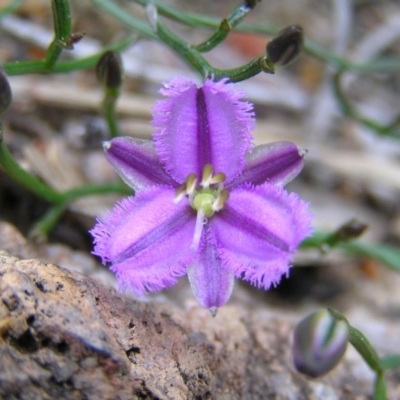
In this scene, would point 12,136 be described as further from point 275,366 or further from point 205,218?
point 275,366

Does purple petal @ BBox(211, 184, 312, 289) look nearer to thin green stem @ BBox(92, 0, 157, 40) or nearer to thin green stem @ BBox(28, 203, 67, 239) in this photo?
thin green stem @ BBox(28, 203, 67, 239)

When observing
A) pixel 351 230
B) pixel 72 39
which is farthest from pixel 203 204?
pixel 351 230

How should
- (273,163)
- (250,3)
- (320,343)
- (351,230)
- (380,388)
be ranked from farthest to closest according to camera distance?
(351,230), (250,3), (380,388), (273,163), (320,343)

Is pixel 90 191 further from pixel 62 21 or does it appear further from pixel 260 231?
pixel 260 231

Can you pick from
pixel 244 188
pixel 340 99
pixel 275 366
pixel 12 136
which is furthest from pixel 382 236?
pixel 12 136

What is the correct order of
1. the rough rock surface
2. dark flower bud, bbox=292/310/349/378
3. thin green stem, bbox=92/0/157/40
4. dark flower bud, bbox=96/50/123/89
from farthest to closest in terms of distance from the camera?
1. thin green stem, bbox=92/0/157/40
2. dark flower bud, bbox=96/50/123/89
3. dark flower bud, bbox=292/310/349/378
4. the rough rock surface

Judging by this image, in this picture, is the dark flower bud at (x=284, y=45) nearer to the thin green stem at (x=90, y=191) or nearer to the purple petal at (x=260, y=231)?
the purple petal at (x=260, y=231)

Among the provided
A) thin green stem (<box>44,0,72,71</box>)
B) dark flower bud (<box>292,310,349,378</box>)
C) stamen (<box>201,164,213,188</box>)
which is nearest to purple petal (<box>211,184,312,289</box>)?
stamen (<box>201,164,213,188</box>)
